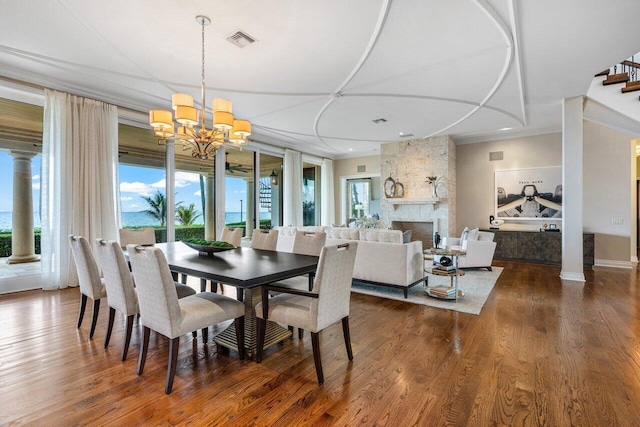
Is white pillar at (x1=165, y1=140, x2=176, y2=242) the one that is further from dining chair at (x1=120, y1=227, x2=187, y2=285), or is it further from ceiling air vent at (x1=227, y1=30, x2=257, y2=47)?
ceiling air vent at (x1=227, y1=30, x2=257, y2=47)

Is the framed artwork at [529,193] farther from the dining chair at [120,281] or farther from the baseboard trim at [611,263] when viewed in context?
the dining chair at [120,281]

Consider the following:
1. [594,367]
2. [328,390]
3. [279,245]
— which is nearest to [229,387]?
[328,390]

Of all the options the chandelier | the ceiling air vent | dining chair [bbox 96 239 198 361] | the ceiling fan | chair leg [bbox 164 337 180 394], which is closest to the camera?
chair leg [bbox 164 337 180 394]

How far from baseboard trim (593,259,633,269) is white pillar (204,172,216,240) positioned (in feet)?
26.1

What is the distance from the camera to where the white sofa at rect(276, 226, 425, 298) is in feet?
13.5

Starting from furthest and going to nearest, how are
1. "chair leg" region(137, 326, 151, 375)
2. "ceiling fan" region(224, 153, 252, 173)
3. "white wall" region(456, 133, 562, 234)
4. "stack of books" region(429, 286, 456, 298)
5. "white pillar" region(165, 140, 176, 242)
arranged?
"white wall" region(456, 133, 562, 234) → "ceiling fan" region(224, 153, 252, 173) → "white pillar" region(165, 140, 176, 242) → "stack of books" region(429, 286, 456, 298) → "chair leg" region(137, 326, 151, 375)

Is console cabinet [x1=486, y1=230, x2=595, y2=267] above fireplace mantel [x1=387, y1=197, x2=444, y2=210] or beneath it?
beneath

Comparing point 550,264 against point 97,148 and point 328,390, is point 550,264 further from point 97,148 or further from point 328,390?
point 97,148

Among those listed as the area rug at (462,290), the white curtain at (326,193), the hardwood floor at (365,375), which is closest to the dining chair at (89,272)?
the hardwood floor at (365,375)

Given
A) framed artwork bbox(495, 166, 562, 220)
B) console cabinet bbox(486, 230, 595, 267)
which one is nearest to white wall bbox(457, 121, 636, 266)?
framed artwork bbox(495, 166, 562, 220)

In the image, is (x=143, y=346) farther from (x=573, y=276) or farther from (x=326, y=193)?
(x=326, y=193)

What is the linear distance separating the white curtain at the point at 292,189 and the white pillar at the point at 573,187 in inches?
229

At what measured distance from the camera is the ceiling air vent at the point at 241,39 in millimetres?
3111

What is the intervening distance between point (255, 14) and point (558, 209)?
7354 mm
